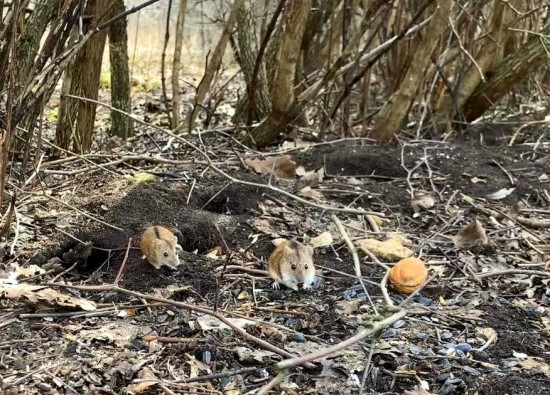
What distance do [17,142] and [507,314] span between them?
9.88 ft

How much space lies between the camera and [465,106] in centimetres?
634

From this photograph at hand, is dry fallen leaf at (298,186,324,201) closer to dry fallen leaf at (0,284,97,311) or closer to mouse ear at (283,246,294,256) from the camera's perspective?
mouse ear at (283,246,294,256)

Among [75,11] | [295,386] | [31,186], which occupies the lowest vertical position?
[295,386]

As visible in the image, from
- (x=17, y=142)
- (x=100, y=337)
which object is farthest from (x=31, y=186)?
(x=100, y=337)

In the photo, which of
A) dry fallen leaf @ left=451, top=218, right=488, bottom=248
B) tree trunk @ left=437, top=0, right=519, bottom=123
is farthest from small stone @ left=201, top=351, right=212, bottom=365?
tree trunk @ left=437, top=0, right=519, bottom=123

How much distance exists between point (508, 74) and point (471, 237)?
3.20 m

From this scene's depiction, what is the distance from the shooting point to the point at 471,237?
3355mm

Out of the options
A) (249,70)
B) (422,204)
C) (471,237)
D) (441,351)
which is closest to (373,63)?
(249,70)

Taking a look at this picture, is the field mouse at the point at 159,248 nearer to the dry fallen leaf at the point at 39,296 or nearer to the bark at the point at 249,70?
the dry fallen leaf at the point at 39,296

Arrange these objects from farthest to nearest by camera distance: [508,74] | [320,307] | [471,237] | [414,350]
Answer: [508,74] → [471,237] → [320,307] → [414,350]

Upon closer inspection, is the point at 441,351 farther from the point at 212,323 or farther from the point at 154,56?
the point at 154,56

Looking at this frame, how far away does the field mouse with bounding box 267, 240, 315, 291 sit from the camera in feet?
8.93

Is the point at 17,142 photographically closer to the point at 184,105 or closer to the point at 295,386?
the point at 295,386

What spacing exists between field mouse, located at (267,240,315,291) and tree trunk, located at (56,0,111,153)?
203 centimetres
